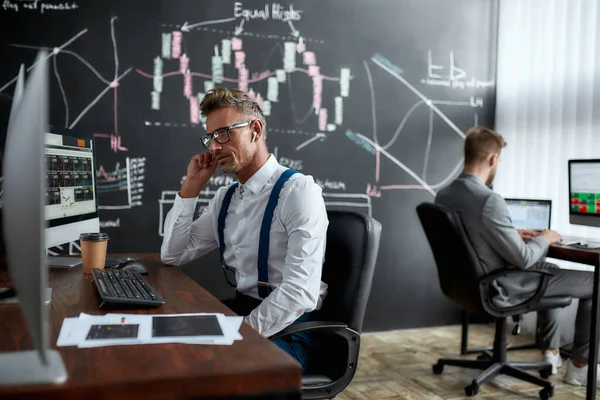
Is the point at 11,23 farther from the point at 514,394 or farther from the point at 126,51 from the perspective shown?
the point at 514,394

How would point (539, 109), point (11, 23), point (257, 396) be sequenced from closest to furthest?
1. point (257, 396)
2. point (11, 23)
3. point (539, 109)

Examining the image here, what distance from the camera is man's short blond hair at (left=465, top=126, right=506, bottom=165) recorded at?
2891 mm

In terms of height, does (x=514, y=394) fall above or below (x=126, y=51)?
below

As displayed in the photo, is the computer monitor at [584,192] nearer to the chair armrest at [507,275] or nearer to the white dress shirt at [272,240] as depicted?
the chair armrest at [507,275]

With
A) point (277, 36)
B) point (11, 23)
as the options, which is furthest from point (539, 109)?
point (11, 23)

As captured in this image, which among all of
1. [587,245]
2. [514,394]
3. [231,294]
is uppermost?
[587,245]

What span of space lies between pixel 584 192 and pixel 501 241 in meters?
0.74

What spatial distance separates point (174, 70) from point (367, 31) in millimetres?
1261

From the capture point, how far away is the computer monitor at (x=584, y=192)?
301 cm

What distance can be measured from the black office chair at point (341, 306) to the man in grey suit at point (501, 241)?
3.74ft

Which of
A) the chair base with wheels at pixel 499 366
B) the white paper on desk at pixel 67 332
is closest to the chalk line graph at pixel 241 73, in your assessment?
the chair base with wheels at pixel 499 366

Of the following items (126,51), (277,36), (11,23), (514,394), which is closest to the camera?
(514,394)

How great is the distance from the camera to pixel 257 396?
91 cm

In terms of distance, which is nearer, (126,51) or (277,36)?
(126,51)
